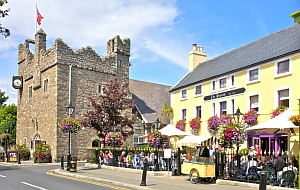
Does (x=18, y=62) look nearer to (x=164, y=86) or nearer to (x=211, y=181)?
(x=164, y=86)

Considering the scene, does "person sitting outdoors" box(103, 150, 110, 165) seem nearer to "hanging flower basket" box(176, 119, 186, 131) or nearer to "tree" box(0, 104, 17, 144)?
"hanging flower basket" box(176, 119, 186, 131)

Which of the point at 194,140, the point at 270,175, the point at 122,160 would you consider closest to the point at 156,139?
the point at 122,160

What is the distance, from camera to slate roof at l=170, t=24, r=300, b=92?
2323 centimetres

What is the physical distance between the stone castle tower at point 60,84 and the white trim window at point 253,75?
602 inches

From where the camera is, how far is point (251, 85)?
2477 cm

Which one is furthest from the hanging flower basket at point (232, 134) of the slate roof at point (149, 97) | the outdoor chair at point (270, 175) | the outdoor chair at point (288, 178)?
the slate roof at point (149, 97)

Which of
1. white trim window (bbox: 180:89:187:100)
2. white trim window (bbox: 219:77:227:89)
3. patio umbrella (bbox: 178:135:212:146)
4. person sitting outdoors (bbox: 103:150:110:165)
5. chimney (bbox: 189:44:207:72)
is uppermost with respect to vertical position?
chimney (bbox: 189:44:207:72)

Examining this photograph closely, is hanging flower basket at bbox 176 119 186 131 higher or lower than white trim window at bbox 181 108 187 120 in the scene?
lower

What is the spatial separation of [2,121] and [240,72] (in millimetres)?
38094

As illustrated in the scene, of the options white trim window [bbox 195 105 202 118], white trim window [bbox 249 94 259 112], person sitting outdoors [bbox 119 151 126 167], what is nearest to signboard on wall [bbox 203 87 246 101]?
white trim window [bbox 249 94 259 112]

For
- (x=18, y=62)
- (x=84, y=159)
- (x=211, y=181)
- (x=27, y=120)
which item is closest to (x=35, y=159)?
(x=84, y=159)

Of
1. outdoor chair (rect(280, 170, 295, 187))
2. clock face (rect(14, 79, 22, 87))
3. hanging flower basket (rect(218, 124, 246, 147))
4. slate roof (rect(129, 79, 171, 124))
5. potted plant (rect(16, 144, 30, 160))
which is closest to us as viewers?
outdoor chair (rect(280, 170, 295, 187))

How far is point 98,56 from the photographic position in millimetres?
37531

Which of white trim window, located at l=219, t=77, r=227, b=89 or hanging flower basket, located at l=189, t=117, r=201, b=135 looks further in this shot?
hanging flower basket, located at l=189, t=117, r=201, b=135
